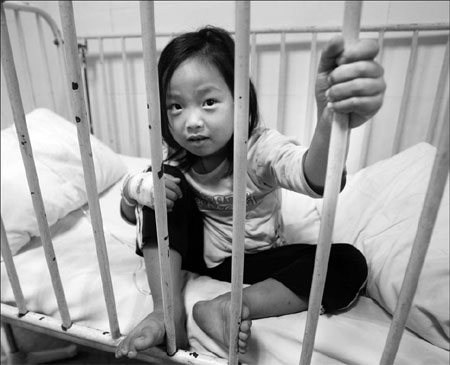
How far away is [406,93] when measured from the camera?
1.07 m

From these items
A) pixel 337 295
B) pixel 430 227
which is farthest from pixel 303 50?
pixel 430 227

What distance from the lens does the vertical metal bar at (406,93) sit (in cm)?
101

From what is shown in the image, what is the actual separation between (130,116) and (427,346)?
1.30 m

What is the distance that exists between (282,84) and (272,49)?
5.2 inches

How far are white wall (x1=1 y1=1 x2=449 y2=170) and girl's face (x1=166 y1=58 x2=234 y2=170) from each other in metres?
0.68

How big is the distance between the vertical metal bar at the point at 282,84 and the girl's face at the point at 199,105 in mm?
628

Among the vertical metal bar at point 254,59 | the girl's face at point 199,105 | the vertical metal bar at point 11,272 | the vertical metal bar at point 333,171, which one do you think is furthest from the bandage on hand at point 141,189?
the vertical metal bar at point 254,59

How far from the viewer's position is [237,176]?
0.32 metres

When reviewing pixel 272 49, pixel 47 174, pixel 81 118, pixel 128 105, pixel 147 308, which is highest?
pixel 272 49

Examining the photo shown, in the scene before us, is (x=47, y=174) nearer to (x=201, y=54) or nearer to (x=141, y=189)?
(x=141, y=189)

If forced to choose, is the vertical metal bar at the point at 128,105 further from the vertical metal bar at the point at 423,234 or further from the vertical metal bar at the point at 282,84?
the vertical metal bar at the point at 423,234

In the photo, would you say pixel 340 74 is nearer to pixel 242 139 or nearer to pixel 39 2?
pixel 242 139

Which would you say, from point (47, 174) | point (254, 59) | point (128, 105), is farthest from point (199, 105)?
point (128, 105)

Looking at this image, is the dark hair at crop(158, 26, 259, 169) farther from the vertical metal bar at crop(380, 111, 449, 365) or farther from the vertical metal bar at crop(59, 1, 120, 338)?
the vertical metal bar at crop(380, 111, 449, 365)
